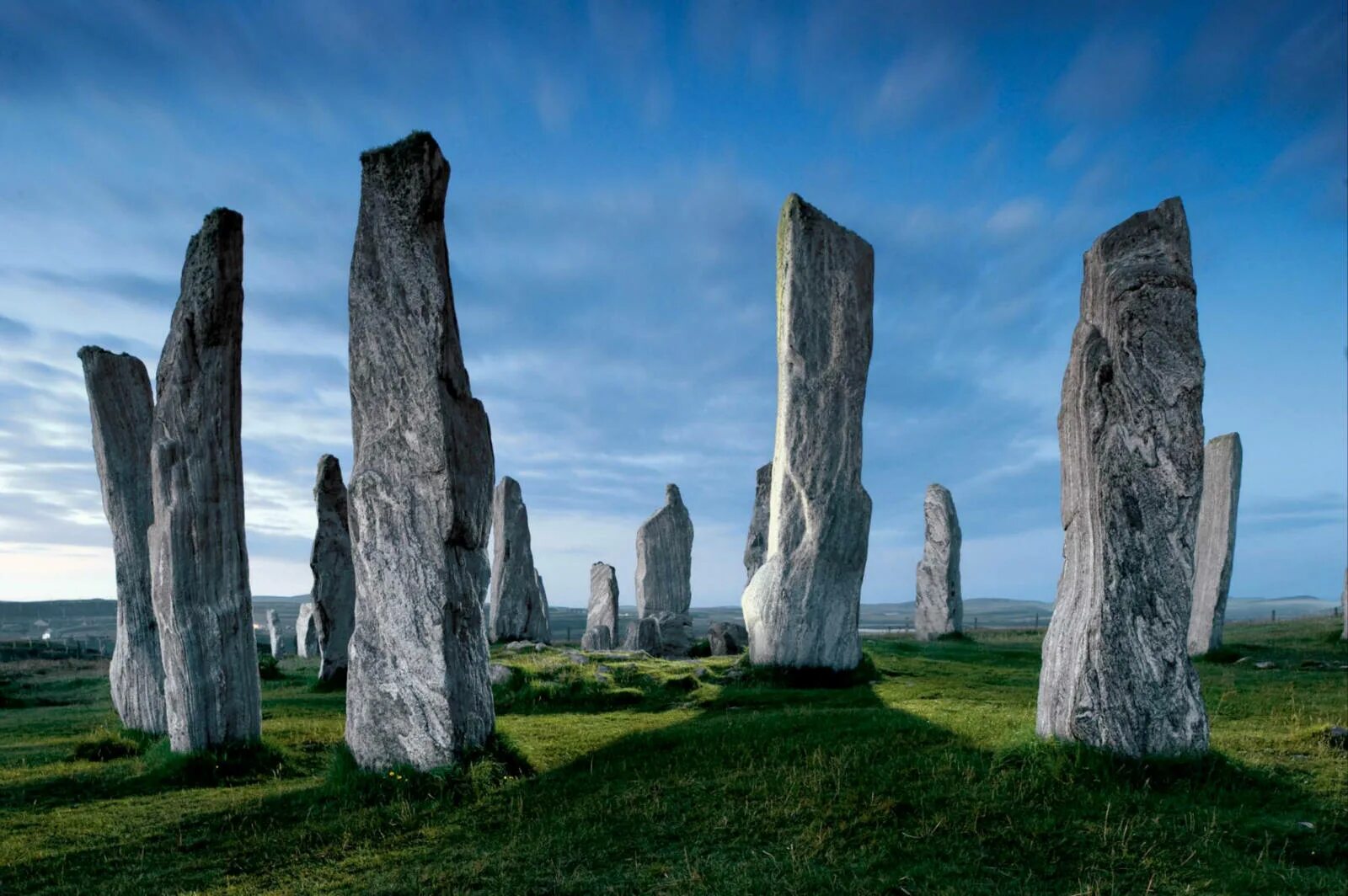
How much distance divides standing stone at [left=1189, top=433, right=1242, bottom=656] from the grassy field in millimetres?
9302

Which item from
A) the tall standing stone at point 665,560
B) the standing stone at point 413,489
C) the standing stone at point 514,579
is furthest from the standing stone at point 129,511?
the tall standing stone at point 665,560

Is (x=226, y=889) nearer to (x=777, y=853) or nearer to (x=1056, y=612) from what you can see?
(x=777, y=853)

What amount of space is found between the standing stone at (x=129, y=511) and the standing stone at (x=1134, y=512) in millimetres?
11488

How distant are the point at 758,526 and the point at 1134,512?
62.1 feet

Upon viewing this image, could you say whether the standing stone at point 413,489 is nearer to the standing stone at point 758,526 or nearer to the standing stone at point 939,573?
the standing stone at point 758,526

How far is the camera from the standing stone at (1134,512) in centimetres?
844

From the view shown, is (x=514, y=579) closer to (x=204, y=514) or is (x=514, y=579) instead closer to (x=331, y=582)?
(x=331, y=582)

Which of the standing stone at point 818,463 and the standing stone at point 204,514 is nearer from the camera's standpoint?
the standing stone at point 204,514


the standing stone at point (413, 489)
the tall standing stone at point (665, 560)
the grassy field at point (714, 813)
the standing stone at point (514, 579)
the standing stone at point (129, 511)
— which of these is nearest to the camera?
the grassy field at point (714, 813)

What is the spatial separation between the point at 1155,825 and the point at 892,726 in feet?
10.5

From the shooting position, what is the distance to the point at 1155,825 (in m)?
7.04

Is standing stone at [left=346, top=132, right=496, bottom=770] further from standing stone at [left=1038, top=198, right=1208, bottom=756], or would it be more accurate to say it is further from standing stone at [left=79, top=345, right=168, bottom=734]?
standing stone at [left=1038, top=198, right=1208, bottom=756]

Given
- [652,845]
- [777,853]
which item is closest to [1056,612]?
[777,853]

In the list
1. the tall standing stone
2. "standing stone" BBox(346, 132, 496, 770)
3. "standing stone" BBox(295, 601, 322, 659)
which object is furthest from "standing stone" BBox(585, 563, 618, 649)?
"standing stone" BBox(346, 132, 496, 770)
